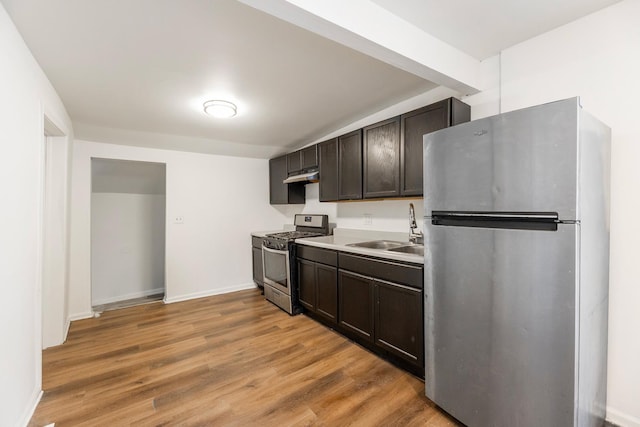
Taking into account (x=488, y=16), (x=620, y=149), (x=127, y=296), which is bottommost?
(x=127, y=296)

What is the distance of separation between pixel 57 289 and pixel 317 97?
313 cm

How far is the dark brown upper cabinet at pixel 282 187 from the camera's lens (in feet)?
14.0

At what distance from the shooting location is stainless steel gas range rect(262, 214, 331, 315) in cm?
333

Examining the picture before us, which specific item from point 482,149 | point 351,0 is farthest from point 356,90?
point 482,149

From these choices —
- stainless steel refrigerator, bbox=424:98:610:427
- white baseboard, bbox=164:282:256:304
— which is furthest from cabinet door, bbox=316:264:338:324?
white baseboard, bbox=164:282:256:304

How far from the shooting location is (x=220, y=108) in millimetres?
2604

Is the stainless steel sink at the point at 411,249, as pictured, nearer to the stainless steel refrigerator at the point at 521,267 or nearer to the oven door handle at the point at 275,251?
the stainless steel refrigerator at the point at 521,267

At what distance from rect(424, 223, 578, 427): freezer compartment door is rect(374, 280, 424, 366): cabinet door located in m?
0.25

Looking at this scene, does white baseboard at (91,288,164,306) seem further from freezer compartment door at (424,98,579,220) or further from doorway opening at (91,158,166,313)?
freezer compartment door at (424,98,579,220)

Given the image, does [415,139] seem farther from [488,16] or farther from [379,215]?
[379,215]

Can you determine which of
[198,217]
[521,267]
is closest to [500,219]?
[521,267]

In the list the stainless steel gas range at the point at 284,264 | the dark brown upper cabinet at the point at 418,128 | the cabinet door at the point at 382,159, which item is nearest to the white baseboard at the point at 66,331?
the stainless steel gas range at the point at 284,264

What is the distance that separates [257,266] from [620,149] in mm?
4050

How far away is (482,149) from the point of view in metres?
1.46
